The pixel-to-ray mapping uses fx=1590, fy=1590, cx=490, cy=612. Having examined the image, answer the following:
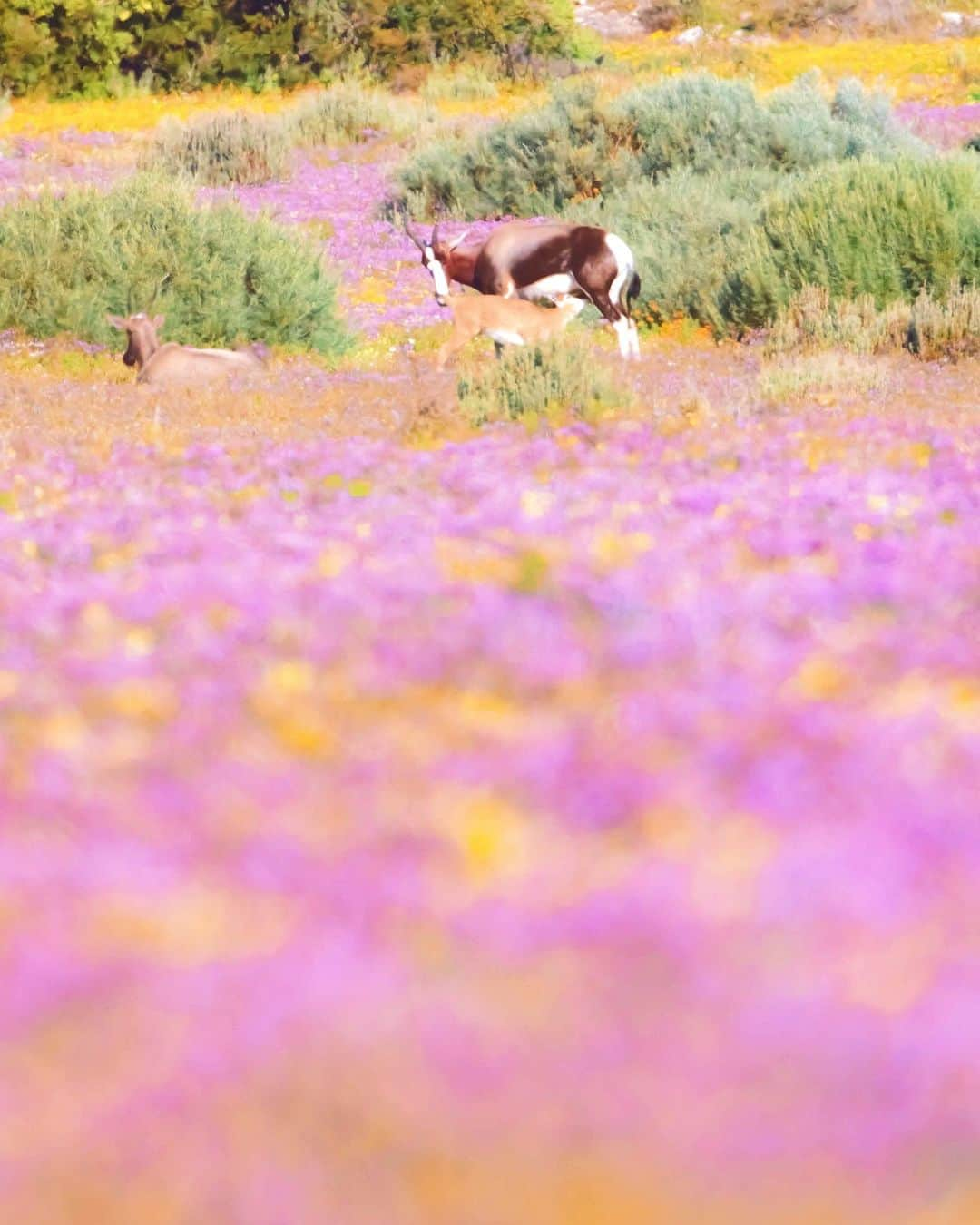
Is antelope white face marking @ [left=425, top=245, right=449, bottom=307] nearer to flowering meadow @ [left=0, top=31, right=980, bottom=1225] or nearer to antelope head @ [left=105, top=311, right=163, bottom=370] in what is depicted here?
antelope head @ [left=105, top=311, right=163, bottom=370]

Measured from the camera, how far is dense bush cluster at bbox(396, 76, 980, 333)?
15422 mm

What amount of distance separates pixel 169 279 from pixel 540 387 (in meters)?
7.69

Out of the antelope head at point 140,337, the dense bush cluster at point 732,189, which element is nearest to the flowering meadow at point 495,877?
the antelope head at point 140,337

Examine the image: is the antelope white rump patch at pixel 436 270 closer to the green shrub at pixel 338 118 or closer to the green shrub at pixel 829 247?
the green shrub at pixel 829 247

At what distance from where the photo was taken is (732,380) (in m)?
10.7

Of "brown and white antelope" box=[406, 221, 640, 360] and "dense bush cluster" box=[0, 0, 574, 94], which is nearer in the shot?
"brown and white antelope" box=[406, 221, 640, 360]

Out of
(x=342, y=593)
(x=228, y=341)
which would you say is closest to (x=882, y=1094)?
(x=342, y=593)

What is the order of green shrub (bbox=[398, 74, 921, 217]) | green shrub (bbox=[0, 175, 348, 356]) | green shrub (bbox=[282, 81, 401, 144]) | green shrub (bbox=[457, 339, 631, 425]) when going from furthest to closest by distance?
green shrub (bbox=[282, 81, 401, 144]), green shrub (bbox=[398, 74, 921, 217]), green shrub (bbox=[0, 175, 348, 356]), green shrub (bbox=[457, 339, 631, 425])

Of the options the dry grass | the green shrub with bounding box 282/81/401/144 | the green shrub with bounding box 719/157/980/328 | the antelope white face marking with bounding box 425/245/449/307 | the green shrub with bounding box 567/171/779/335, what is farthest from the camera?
the green shrub with bounding box 282/81/401/144

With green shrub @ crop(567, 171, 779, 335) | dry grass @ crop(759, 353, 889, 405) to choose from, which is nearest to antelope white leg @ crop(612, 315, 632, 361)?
green shrub @ crop(567, 171, 779, 335)

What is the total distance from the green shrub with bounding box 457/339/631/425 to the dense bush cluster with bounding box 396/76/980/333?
560 cm

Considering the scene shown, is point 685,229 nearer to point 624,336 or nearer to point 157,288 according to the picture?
point 624,336

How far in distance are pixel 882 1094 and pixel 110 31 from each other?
4414 centimetres

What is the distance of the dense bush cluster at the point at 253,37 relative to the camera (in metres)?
40.9
